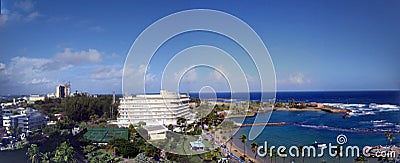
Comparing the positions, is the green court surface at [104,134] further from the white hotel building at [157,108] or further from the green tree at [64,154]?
the green tree at [64,154]

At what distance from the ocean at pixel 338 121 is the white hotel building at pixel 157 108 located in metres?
0.28

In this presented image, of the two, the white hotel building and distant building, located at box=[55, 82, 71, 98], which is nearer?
the white hotel building

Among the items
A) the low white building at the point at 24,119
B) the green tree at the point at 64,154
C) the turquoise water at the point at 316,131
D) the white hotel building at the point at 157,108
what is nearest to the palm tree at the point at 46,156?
the green tree at the point at 64,154

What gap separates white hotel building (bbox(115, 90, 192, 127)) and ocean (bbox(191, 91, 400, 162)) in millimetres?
284

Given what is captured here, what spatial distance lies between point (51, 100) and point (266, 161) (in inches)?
130

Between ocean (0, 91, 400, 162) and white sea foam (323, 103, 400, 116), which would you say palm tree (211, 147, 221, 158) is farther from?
white sea foam (323, 103, 400, 116)

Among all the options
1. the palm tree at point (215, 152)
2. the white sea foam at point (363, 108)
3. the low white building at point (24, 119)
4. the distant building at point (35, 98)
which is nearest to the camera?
the palm tree at point (215, 152)

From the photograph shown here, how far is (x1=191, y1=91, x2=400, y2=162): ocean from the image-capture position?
4.25 meters

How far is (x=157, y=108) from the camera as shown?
4.00m

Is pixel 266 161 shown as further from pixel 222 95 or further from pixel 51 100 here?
pixel 51 100

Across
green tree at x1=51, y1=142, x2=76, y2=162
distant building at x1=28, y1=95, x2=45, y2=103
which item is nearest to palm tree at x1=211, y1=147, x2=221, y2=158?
green tree at x1=51, y1=142, x2=76, y2=162

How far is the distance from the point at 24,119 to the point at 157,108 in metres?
1.99

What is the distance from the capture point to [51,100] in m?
4.50

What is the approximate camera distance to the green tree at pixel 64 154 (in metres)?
4.01
